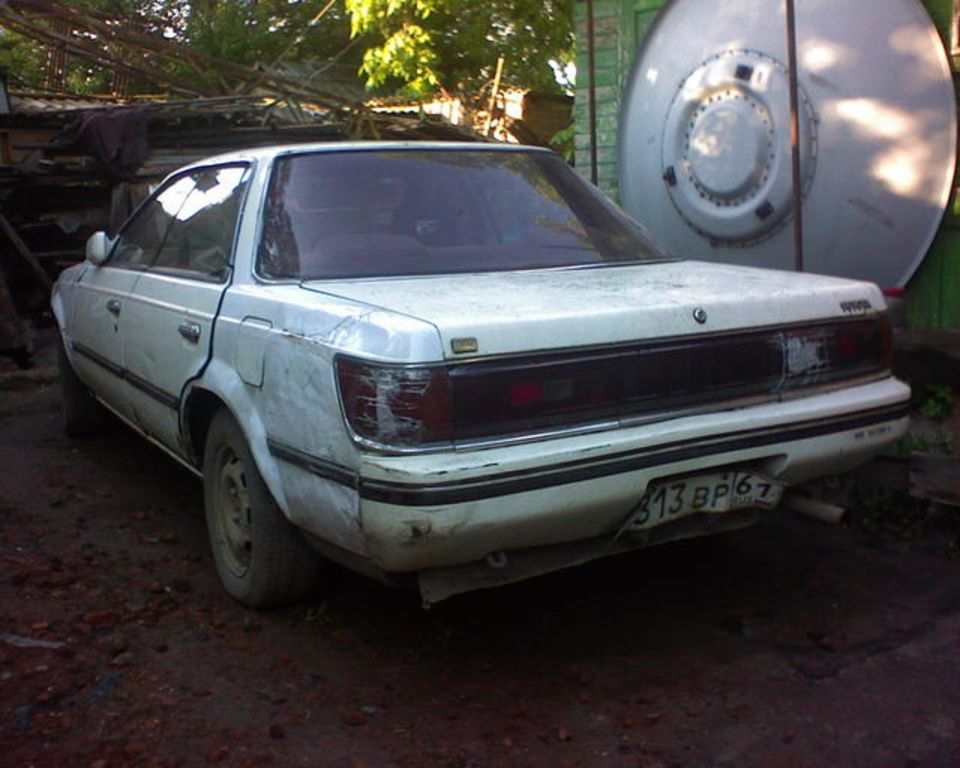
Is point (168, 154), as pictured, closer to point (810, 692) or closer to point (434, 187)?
point (434, 187)

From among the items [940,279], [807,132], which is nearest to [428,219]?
[807,132]

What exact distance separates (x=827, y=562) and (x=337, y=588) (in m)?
1.84

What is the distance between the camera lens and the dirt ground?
274 centimetres

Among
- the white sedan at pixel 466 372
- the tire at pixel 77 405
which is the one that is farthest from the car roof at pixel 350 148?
the tire at pixel 77 405

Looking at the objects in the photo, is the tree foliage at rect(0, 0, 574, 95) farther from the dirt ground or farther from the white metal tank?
the dirt ground

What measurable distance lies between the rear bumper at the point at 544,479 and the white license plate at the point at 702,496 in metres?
0.04

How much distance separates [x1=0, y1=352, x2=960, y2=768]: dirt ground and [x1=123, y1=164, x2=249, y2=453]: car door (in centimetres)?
64

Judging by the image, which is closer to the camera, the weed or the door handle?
the door handle

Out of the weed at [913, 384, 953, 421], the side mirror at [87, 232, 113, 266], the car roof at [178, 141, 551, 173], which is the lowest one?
the weed at [913, 384, 953, 421]

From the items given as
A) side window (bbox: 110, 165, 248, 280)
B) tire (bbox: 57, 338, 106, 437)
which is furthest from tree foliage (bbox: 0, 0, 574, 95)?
side window (bbox: 110, 165, 248, 280)

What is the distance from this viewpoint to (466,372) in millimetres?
2670

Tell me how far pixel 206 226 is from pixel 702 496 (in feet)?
7.29

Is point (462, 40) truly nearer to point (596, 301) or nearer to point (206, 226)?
point (206, 226)

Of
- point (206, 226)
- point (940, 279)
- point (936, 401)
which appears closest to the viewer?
point (206, 226)
